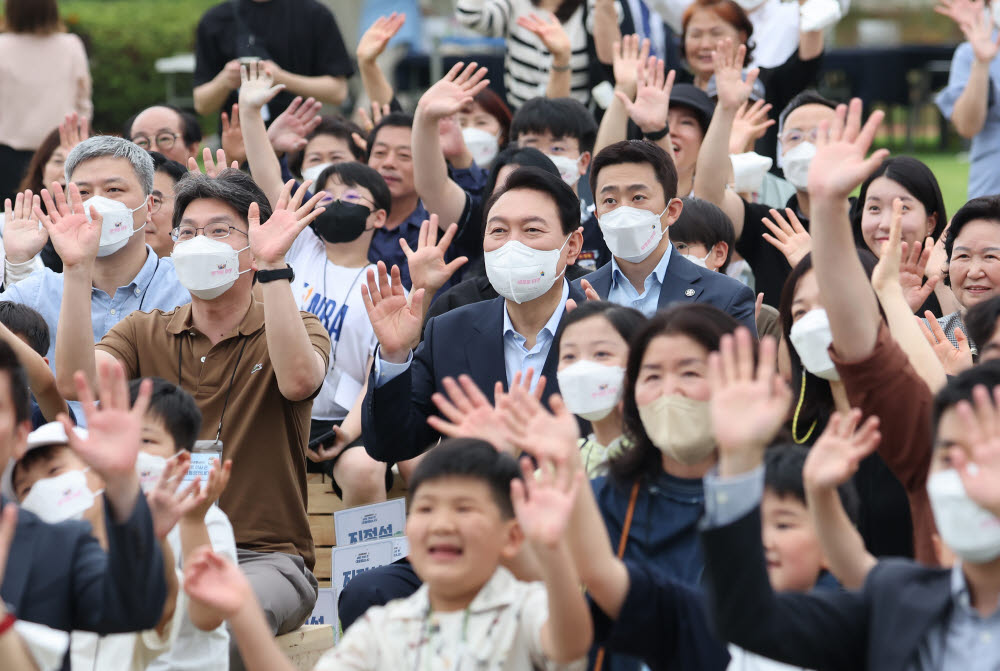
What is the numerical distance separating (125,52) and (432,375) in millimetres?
14441

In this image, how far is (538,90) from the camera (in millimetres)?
7984

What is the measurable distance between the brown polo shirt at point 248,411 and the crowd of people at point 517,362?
11mm

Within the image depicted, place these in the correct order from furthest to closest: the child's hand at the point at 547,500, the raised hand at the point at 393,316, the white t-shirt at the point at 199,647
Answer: the raised hand at the point at 393,316 < the white t-shirt at the point at 199,647 < the child's hand at the point at 547,500

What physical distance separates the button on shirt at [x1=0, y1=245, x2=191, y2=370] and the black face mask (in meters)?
0.79

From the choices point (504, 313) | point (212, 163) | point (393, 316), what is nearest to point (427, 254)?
point (504, 313)

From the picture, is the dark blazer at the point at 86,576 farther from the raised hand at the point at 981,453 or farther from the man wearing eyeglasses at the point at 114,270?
the man wearing eyeglasses at the point at 114,270

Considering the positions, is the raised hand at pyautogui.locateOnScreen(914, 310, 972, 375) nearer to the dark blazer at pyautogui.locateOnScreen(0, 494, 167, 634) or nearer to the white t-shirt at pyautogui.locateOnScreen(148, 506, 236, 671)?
the white t-shirt at pyautogui.locateOnScreen(148, 506, 236, 671)

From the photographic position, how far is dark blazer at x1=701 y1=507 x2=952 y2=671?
2541mm

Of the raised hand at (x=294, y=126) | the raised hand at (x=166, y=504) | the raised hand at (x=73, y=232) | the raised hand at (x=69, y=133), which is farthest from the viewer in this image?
the raised hand at (x=294, y=126)

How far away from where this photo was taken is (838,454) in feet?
9.32

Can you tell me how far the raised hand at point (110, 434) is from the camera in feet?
9.40

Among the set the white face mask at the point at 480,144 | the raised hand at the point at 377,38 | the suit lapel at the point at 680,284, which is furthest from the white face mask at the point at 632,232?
the raised hand at the point at 377,38

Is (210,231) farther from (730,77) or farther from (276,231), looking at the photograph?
(730,77)

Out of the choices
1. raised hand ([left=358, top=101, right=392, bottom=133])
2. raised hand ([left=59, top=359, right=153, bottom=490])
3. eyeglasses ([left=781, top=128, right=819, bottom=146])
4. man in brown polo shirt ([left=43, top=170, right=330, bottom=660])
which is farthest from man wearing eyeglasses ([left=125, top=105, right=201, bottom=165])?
raised hand ([left=59, top=359, right=153, bottom=490])
